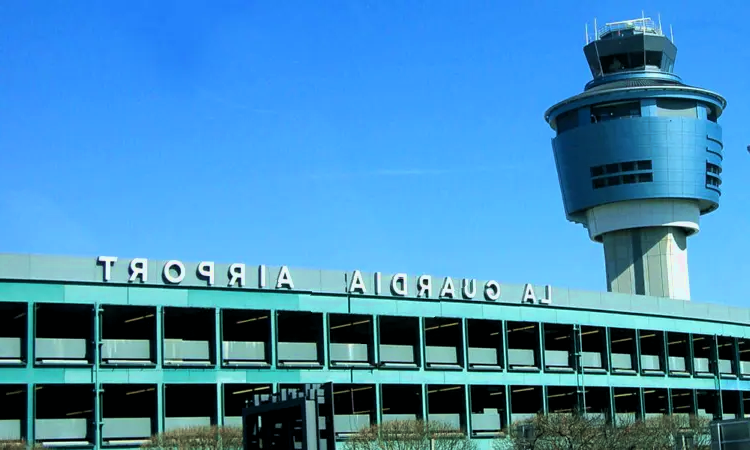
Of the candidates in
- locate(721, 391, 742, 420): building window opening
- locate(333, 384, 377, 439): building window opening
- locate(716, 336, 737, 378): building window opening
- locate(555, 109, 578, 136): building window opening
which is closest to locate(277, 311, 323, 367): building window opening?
locate(333, 384, 377, 439): building window opening

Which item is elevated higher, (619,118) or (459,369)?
(619,118)

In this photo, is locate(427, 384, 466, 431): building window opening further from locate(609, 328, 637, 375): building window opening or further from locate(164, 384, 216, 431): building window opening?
locate(164, 384, 216, 431): building window opening

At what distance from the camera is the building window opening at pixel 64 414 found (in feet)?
212

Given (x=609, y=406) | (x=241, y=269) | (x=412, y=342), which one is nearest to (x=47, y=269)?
(x=241, y=269)

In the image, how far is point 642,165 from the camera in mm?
117125

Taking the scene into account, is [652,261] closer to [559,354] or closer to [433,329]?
[559,354]

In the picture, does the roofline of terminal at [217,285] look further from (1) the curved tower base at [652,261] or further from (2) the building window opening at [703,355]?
(1) the curved tower base at [652,261]

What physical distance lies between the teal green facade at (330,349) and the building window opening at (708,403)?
0.26 meters

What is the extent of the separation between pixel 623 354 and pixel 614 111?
105 ft

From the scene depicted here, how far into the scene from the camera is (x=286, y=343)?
74.9 m

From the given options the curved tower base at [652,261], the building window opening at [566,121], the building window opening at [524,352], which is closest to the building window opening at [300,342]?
the building window opening at [524,352]

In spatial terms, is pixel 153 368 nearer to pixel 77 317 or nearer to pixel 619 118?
pixel 77 317

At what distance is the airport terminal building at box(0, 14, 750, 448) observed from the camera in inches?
2606

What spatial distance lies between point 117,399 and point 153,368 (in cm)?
611
